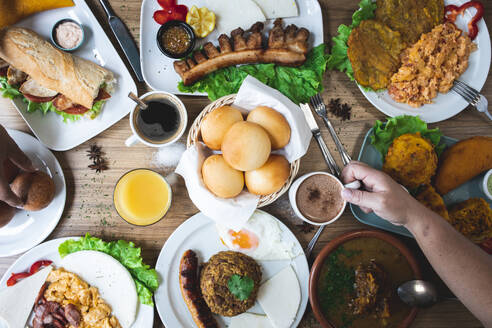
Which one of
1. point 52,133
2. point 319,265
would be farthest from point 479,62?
point 52,133

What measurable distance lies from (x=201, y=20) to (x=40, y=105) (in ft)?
3.21

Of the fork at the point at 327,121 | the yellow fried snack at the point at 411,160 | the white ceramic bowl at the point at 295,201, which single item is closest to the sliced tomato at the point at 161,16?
the fork at the point at 327,121

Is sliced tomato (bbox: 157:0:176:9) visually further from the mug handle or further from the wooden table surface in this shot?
the mug handle

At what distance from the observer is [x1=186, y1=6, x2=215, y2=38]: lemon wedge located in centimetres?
185

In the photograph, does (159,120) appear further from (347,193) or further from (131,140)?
(347,193)

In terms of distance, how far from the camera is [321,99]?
74.7 inches

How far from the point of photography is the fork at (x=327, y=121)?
6.20 feet

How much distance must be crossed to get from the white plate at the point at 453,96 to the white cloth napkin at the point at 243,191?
1.72 feet

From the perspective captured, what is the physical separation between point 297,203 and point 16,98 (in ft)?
5.15

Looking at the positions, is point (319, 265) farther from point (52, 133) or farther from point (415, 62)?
point (52, 133)

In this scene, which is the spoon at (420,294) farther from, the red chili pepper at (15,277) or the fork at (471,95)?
the red chili pepper at (15,277)

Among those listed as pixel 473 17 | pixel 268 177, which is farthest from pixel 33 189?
pixel 473 17

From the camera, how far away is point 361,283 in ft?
5.86

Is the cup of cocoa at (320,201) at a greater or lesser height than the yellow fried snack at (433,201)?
greater
